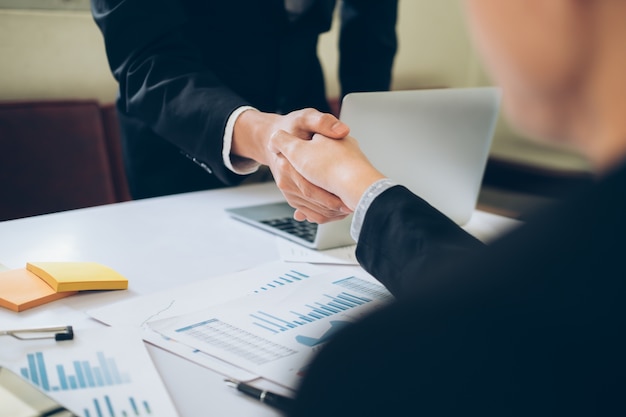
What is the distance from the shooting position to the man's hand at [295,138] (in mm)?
1115

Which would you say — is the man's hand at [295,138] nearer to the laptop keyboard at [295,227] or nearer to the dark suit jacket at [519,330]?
the laptop keyboard at [295,227]

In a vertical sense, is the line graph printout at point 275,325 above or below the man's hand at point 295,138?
below

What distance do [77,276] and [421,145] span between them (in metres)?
0.61

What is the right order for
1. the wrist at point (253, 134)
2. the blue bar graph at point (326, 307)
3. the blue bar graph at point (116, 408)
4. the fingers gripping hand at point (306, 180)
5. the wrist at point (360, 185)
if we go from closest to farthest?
1. the blue bar graph at point (116, 408)
2. the blue bar graph at point (326, 307)
3. the wrist at point (360, 185)
4. the fingers gripping hand at point (306, 180)
5. the wrist at point (253, 134)

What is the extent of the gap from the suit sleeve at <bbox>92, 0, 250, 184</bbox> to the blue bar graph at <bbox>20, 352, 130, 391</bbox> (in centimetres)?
59

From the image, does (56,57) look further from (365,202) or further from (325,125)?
(365,202)

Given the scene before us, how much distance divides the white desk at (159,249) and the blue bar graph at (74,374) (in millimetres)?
54

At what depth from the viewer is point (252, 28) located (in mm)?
1698

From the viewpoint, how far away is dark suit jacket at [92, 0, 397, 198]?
4.34ft

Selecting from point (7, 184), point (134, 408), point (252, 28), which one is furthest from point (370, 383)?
point (7, 184)

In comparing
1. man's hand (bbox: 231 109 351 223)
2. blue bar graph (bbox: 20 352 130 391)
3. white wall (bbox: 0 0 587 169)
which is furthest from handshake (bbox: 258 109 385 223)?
white wall (bbox: 0 0 587 169)

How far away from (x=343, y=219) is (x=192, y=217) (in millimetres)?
336

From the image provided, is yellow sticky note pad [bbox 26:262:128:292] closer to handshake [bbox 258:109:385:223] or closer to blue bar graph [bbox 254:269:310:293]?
blue bar graph [bbox 254:269:310:293]

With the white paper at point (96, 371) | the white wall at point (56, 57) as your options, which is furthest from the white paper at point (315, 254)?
the white wall at point (56, 57)
